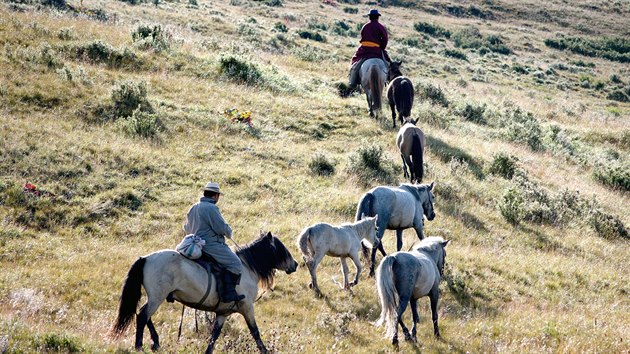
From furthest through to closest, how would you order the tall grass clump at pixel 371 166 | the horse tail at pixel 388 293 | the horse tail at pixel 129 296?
the tall grass clump at pixel 371 166 → the horse tail at pixel 388 293 → the horse tail at pixel 129 296

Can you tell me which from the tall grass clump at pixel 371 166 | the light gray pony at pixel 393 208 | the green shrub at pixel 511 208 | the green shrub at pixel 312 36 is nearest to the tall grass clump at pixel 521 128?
the green shrub at pixel 511 208

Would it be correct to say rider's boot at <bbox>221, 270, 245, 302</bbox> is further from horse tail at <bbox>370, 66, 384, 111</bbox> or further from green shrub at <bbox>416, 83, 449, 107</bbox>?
green shrub at <bbox>416, 83, 449, 107</bbox>

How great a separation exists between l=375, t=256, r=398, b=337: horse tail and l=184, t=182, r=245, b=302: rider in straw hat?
90.8 inches

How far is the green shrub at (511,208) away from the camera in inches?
689

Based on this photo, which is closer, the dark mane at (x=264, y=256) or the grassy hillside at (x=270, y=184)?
the dark mane at (x=264, y=256)

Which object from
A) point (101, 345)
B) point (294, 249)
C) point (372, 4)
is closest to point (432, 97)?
point (294, 249)

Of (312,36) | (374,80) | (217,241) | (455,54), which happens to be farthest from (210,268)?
(455,54)

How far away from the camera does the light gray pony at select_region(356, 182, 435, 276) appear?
1309 cm

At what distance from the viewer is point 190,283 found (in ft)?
27.4

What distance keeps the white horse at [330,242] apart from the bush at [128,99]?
9.91 m

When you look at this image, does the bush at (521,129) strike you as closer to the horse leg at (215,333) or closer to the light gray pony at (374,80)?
the light gray pony at (374,80)

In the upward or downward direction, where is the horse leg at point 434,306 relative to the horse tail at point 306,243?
downward

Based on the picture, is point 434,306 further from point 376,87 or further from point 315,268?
point 376,87

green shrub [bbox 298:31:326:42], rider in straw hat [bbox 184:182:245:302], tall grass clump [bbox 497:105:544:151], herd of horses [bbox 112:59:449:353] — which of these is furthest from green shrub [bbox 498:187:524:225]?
green shrub [bbox 298:31:326:42]
